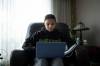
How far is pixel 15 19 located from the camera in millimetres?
3525

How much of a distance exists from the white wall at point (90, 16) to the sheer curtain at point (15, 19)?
77 centimetres

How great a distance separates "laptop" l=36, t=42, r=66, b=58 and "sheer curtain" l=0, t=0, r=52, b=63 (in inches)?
52.1

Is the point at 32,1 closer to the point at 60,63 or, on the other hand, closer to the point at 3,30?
the point at 3,30

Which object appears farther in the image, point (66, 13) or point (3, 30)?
point (66, 13)

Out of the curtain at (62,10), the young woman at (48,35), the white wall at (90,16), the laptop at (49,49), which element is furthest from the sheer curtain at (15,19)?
the laptop at (49,49)

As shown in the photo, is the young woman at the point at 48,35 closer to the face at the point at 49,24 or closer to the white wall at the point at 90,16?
the face at the point at 49,24

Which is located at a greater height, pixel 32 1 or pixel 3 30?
pixel 32 1

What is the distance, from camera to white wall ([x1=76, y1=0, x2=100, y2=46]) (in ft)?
12.5

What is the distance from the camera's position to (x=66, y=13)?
3918mm

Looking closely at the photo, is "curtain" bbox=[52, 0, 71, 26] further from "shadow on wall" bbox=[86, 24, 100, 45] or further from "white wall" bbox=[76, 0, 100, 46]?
"shadow on wall" bbox=[86, 24, 100, 45]

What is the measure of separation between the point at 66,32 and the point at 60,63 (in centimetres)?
81

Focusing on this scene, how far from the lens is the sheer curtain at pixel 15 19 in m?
3.44

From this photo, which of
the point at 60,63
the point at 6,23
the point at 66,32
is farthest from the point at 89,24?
the point at 60,63

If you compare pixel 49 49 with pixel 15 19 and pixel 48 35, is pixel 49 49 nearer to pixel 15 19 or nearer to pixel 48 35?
pixel 48 35
